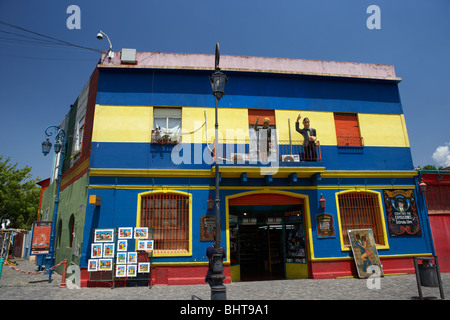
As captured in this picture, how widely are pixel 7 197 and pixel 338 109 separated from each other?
28.3 meters

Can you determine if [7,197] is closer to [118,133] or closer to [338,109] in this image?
[118,133]

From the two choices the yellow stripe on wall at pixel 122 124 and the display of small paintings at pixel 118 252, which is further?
the yellow stripe on wall at pixel 122 124

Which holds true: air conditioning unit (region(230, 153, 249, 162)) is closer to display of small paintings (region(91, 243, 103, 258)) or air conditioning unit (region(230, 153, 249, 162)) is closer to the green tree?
display of small paintings (region(91, 243, 103, 258))

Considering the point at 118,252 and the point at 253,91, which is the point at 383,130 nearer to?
the point at 253,91

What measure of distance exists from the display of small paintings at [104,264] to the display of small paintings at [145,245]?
1084 mm

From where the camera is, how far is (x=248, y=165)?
10.7 m

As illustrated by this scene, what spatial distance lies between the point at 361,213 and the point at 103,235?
9.97 meters

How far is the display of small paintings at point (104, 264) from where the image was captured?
9508 mm

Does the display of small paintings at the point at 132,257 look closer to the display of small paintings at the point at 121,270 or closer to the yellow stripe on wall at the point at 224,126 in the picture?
the display of small paintings at the point at 121,270

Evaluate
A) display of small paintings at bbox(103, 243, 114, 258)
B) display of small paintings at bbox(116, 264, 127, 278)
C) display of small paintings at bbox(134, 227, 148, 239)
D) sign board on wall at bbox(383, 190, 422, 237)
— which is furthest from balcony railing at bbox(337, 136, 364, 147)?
display of small paintings at bbox(103, 243, 114, 258)

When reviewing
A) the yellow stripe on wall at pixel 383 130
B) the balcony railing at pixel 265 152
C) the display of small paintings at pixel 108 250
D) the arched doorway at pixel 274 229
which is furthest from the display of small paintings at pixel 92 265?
the yellow stripe on wall at pixel 383 130

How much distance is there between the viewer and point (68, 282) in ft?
32.6

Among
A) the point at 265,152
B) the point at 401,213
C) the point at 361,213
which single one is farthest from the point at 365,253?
the point at 265,152
